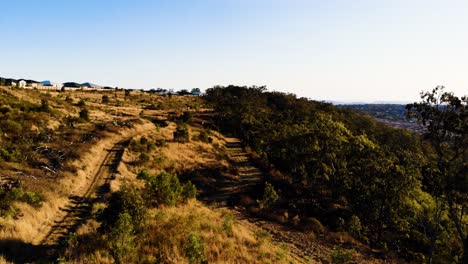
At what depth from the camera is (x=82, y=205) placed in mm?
20594

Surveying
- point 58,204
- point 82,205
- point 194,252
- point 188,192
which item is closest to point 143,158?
point 188,192

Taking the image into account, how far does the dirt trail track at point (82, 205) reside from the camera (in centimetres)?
1655

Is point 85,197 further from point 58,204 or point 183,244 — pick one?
point 183,244

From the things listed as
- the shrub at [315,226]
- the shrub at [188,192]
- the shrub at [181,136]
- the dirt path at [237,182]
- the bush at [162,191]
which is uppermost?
the shrub at [181,136]

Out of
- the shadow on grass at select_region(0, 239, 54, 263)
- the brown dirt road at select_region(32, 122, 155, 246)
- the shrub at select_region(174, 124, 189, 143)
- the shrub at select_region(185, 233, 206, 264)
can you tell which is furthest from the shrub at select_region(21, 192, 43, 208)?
the shrub at select_region(174, 124, 189, 143)

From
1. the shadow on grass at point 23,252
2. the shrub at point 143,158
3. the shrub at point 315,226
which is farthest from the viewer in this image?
the shrub at point 143,158

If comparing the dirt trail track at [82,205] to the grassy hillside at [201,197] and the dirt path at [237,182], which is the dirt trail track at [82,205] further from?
the dirt path at [237,182]

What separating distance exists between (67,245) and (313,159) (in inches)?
1150

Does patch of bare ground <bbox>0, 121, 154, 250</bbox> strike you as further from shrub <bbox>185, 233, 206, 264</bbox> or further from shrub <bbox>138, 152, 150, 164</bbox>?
shrub <bbox>185, 233, 206, 264</bbox>

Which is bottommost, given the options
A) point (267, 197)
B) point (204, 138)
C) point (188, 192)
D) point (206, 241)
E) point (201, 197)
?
point (201, 197)

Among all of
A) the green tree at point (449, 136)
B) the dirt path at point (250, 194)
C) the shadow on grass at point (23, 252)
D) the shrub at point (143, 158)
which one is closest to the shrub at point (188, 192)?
the dirt path at point (250, 194)

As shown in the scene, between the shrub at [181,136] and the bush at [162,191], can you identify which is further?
the shrub at [181,136]

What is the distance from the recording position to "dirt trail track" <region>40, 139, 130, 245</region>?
16.5 metres

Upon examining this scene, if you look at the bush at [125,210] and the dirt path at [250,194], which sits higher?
the bush at [125,210]
